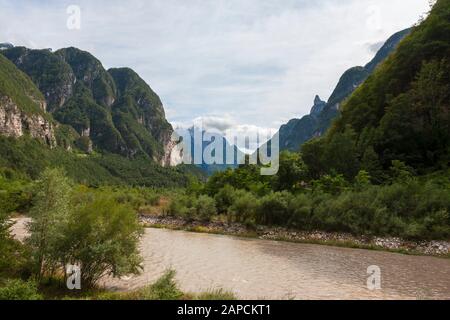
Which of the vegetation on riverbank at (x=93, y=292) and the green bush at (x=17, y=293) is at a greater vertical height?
the green bush at (x=17, y=293)

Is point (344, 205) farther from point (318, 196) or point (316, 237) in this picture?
point (316, 237)

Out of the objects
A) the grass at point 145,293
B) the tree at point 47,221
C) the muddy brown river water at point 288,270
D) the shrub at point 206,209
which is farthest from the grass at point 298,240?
the tree at point 47,221

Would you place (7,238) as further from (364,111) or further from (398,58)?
(398,58)

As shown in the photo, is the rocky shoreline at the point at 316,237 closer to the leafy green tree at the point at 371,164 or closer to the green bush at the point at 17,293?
the leafy green tree at the point at 371,164

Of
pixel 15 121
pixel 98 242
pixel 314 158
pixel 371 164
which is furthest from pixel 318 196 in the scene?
pixel 15 121

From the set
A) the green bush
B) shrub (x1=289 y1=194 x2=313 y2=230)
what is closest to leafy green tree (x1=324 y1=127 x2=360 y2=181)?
shrub (x1=289 y1=194 x2=313 y2=230)
